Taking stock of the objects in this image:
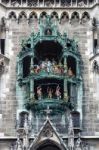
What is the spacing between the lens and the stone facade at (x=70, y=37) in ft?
74.6

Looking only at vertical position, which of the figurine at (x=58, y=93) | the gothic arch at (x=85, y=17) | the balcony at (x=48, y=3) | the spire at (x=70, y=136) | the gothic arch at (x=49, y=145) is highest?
the balcony at (x=48, y=3)

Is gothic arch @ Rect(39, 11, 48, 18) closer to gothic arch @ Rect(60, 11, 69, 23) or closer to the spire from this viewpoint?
gothic arch @ Rect(60, 11, 69, 23)

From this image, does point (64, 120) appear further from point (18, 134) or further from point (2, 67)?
point (2, 67)

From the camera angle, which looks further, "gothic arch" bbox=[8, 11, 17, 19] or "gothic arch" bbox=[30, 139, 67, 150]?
"gothic arch" bbox=[8, 11, 17, 19]

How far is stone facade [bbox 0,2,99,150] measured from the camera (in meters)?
22.7

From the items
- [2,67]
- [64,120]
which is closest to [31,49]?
[2,67]

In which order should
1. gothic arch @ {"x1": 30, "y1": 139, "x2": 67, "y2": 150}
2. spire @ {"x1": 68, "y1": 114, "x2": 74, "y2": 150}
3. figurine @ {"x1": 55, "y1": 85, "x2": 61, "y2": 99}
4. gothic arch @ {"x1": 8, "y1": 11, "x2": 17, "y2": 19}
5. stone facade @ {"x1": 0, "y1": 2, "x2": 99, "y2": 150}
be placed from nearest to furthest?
spire @ {"x1": 68, "y1": 114, "x2": 74, "y2": 150}
gothic arch @ {"x1": 30, "y1": 139, "x2": 67, "y2": 150}
stone facade @ {"x1": 0, "y1": 2, "x2": 99, "y2": 150}
figurine @ {"x1": 55, "y1": 85, "x2": 61, "y2": 99}
gothic arch @ {"x1": 8, "y1": 11, "x2": 17, "y2": 19}

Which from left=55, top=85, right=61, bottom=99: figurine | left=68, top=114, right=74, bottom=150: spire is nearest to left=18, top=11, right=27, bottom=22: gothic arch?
left=55, top=85, right=61, bottom=99: figurine

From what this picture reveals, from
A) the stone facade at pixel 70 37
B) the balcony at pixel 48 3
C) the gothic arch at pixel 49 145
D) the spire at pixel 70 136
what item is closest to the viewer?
the spire at pixel 70 136

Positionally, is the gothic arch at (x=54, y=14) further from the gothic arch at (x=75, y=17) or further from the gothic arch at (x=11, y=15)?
the gothic arch at (x=11, y=15)

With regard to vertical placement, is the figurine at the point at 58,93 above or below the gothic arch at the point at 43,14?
below

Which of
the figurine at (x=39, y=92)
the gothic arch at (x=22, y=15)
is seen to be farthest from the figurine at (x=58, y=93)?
the gothic arch at (x=22, y=15)

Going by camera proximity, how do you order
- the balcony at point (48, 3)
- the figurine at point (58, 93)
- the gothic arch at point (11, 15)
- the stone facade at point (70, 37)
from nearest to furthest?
the stone facade at point (70, 37) → the figurine at point (58, 93) → the gothic arch at point (11, 15) → the balcony at point (48, 3)

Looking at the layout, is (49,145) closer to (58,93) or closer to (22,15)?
(58,93)
